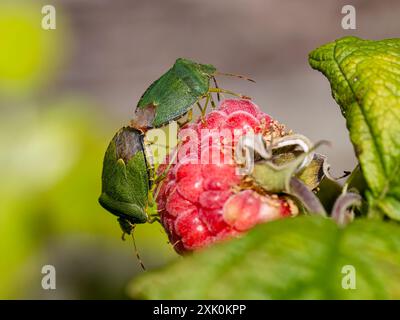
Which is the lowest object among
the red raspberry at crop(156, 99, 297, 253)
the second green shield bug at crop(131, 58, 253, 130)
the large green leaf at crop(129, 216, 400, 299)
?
the large green leaf at crop(129, 216, 400, 299)

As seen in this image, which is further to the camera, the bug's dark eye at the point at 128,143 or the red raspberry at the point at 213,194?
the bug's dark eye at the point at 128,143

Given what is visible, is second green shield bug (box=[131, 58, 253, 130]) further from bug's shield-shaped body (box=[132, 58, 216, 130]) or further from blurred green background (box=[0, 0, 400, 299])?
blurred green background (box=[0, 0, 400, 299])

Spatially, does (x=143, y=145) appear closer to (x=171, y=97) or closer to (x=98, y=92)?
(x=171, y=97)

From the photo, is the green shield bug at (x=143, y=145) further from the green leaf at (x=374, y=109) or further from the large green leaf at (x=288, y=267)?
the large green leaf at (x=288, y=267)

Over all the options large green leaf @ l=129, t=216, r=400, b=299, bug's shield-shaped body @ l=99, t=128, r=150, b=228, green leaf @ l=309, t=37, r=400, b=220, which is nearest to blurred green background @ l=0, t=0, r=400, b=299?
bug's shield-shaped body @ l=99, t=128, r=150, b=228

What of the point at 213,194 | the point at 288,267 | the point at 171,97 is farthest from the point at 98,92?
the point at 288,267

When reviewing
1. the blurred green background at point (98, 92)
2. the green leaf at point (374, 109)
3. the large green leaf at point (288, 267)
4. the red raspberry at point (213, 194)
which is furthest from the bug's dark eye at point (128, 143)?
the blurred green background at point (98, 92)

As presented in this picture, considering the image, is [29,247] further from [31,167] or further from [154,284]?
[154,284]

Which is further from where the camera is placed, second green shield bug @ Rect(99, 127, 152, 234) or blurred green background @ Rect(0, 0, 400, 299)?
blurred green background @ Rect(0, 0, 400, 299)

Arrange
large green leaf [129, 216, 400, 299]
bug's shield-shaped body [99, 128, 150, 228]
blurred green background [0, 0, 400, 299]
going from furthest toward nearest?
blurred green background [0, 0, 400, 299]
bug's shield-shaped body [99, 128, 150, 228]
large green leaf [129, 216, 400, 299]

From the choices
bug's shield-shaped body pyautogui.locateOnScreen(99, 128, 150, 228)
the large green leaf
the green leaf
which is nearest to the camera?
the large green leaf
